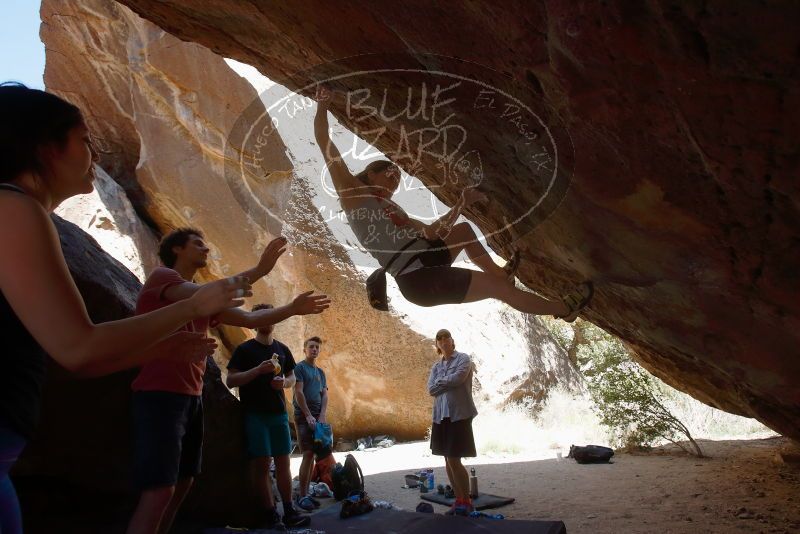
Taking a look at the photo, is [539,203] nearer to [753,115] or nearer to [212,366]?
[753,115]

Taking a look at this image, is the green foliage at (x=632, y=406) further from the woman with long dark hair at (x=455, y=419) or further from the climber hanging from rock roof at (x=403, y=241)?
the climber hanging from rock roof at (x=403, y=241)

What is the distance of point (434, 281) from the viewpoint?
12.3 ft

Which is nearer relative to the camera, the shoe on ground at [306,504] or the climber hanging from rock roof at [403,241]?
the climber hanging from rock roof at [403,241]

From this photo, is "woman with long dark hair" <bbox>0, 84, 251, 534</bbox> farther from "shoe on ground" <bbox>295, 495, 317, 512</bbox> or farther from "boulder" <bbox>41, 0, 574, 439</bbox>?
"boulder" <bbox>41, 0, 574, 439</bbox>

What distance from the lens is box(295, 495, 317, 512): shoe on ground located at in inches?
216

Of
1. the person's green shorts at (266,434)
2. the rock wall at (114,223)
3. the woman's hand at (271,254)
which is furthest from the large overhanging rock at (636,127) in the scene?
the rock wall at (114,223)

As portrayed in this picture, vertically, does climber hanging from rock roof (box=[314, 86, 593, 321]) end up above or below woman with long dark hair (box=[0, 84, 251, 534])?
above

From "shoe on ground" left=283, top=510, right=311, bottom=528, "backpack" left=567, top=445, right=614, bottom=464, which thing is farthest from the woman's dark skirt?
"backpack" left=567, top=445, right=614, bottom=464

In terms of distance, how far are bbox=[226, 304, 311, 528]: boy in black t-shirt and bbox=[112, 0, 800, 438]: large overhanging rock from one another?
7.62 ft

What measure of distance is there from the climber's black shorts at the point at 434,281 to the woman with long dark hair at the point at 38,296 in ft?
7.71

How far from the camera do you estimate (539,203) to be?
3.99 meters

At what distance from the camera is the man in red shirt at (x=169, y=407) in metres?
2.86

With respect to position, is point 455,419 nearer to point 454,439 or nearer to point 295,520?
point 454,439

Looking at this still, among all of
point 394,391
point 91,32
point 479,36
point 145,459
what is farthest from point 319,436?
point 91,32
